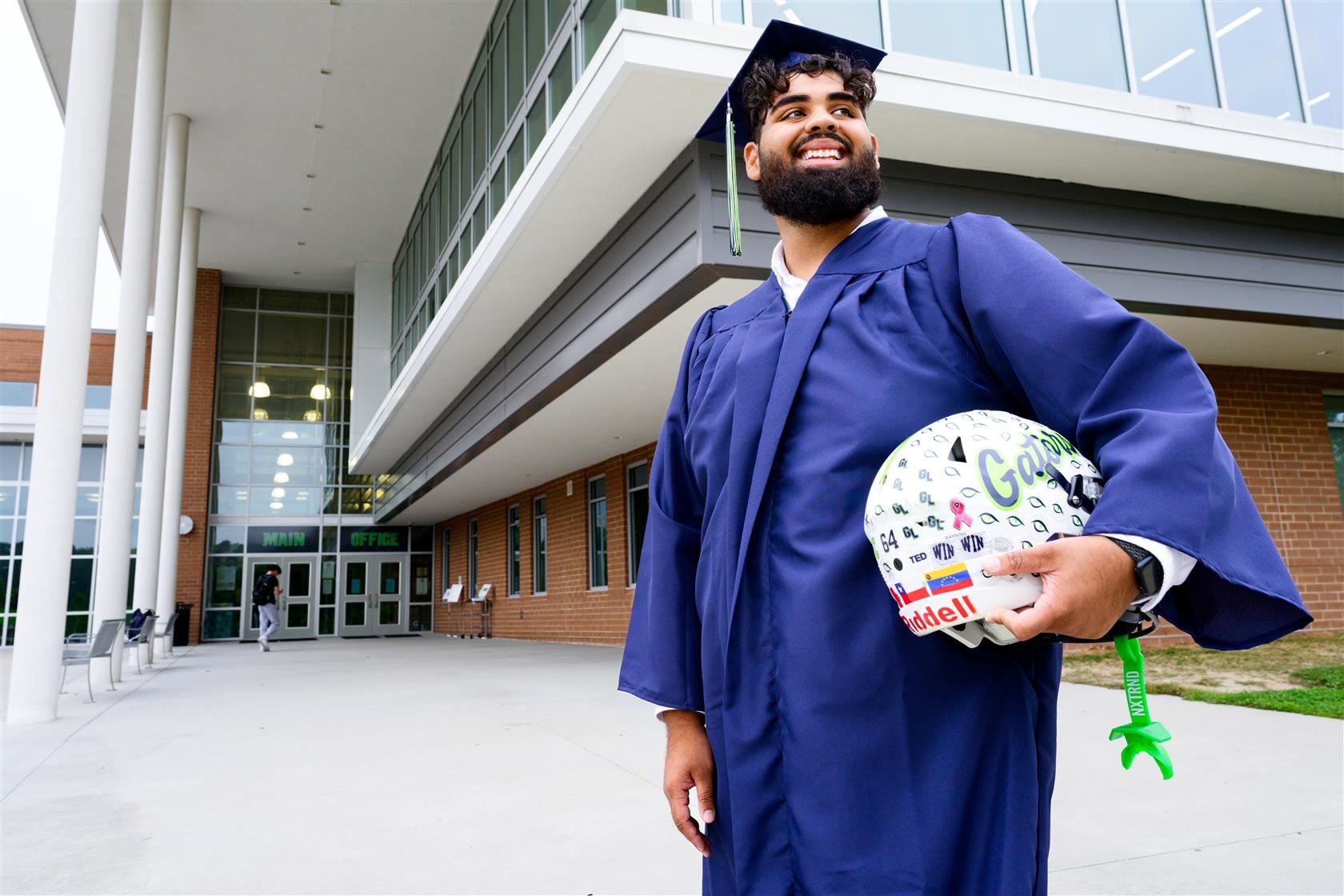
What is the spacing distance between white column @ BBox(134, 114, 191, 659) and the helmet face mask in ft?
51.6

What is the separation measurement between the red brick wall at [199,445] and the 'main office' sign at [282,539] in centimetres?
126

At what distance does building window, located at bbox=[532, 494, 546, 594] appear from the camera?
1969cm

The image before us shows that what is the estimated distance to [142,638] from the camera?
42.7 ft

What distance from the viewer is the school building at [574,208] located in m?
6.93

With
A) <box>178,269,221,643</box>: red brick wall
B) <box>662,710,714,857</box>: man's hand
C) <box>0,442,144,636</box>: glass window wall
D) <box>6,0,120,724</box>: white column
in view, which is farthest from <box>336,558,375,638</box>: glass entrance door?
<box>662,710,714,857</box>: man's hand

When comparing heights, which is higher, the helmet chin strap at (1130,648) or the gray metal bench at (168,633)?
the helmet chin strap at (1130,648)

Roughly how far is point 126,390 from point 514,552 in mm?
11639

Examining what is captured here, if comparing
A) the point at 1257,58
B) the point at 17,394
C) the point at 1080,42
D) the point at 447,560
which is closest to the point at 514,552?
the point at 447,560

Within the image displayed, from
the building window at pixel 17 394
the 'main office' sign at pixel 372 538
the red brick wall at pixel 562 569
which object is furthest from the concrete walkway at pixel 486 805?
the building window at pixel 17 394

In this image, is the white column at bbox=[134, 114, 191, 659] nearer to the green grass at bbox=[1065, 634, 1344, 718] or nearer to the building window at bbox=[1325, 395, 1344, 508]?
the green grass at bbox=[1065, 634, 1344, 718]

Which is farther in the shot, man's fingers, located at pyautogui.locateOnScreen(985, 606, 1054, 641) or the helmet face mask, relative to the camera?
the helmet face mask

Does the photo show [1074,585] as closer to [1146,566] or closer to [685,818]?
[1146,566]

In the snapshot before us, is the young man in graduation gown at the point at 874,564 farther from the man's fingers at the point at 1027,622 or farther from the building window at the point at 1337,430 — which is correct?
the building window at the point at 1337,430

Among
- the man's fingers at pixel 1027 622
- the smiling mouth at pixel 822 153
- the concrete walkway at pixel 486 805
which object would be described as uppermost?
the smiling mouth at pixel 822 153
